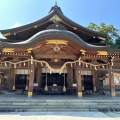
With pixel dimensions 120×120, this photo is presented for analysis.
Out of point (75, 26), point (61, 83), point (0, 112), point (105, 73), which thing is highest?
point (75, 26)

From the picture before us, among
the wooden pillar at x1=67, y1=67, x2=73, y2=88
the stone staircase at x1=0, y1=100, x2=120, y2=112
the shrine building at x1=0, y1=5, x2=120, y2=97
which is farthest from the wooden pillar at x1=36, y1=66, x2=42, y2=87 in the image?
the stone staircase at x1=0, y1=100, x2=120, y2=112

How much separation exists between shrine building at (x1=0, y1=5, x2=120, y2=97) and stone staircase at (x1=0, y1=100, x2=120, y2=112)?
1.96m

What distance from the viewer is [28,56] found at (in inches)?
407

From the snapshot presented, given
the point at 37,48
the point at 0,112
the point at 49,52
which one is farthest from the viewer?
the point at 49,52

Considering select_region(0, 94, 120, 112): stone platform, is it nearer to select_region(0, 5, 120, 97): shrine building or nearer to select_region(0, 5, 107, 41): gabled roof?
select_region(0, 5, 120, 97): shrine building

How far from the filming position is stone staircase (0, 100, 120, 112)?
7.22 meters

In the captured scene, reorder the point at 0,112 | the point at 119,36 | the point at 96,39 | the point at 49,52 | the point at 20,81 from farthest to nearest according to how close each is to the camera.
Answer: the point at 119,36 → the point at 96,39 → the point at 20,81 → the point at 49,52 → the point at 0,112

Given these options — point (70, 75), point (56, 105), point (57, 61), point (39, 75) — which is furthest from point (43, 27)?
point (56, 105)

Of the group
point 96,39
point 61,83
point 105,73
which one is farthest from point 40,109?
point 96,39

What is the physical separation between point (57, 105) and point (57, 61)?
17.0 ft

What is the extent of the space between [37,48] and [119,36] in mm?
17288

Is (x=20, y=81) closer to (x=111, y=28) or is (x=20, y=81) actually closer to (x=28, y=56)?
(x=28, y=56)

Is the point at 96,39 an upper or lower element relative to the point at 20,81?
upper

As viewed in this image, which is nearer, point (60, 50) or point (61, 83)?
point (60, 50)
